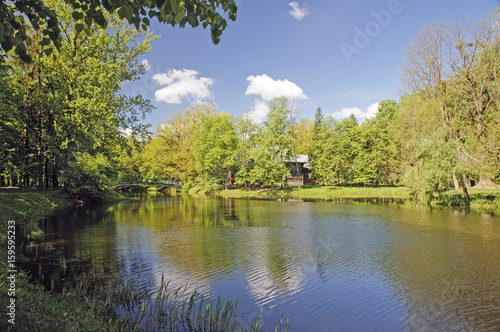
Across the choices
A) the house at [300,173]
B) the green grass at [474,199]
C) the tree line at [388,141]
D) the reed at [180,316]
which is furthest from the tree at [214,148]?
the reed at [180,316]

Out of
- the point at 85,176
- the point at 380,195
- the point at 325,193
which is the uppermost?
the point at 85,176

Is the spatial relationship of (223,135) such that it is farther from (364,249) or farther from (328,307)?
(328,307)

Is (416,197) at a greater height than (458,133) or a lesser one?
lesser

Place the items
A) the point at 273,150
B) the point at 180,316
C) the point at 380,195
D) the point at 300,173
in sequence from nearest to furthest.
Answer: the point at 180,316 → the point at 380,195 → the point at 273,150 → the point at 300,173

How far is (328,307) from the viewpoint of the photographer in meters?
7.76

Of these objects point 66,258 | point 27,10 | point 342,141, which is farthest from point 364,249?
point 342,141

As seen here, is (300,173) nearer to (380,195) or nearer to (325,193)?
(325,193)

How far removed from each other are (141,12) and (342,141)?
51935 millimetres

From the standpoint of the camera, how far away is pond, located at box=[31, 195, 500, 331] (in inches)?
293

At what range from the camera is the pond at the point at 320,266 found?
745 cm

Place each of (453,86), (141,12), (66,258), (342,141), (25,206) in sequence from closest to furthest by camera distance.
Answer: (141,12)
(66,258)
(25,206)
(453,86)
(342,141)

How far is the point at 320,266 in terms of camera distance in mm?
11141

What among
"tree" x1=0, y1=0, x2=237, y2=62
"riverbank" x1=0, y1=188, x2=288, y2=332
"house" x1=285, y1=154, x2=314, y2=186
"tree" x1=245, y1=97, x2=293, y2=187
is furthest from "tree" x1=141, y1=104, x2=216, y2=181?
"tree" x1=0, y1=0, x2=237, y2=62

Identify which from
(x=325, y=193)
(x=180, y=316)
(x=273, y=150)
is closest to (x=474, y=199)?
(x=325, y=193)
